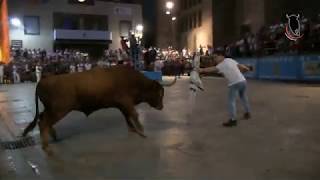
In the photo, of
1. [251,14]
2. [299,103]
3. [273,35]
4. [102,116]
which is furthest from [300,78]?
[251,14]

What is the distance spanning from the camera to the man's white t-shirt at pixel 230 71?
34.3 ft

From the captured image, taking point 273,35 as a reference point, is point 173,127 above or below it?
below

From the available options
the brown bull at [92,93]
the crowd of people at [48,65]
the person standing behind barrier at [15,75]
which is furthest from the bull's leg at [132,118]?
the person standing behind barrier at [15,75]

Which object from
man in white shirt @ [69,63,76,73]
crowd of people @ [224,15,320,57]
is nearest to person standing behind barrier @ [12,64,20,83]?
man in white shirt @ [69,63,76,73]

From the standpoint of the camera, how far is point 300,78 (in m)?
26.2

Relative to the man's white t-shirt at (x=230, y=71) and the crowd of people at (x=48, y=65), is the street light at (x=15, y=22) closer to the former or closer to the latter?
the crowd of people at (x=48, y=65)

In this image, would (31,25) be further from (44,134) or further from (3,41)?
(44,134)

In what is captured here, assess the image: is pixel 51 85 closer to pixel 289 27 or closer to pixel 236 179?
pixel 236 179

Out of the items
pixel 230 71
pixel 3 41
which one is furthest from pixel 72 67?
pixel 230 71

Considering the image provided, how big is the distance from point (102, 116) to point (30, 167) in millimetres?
5578

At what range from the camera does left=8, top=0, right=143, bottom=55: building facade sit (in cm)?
5700

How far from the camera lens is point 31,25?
57.5 metres

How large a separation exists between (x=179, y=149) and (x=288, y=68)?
2052cm

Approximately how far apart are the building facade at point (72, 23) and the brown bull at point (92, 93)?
47.6 metres
